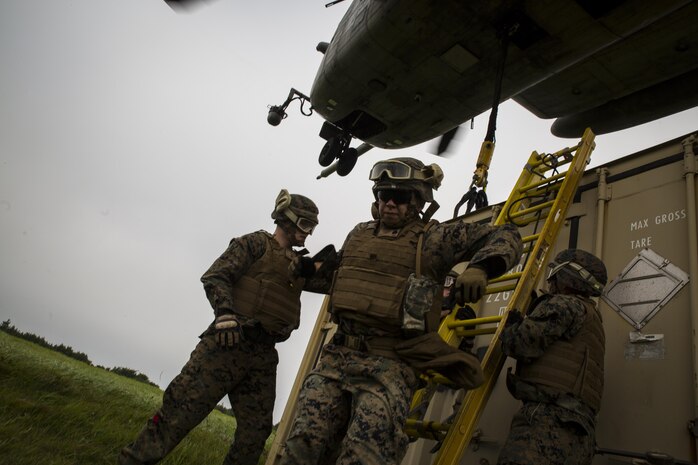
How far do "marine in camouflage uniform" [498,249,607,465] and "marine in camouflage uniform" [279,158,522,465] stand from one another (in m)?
0.55

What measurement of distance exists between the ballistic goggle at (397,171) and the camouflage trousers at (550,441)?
1.46 metres

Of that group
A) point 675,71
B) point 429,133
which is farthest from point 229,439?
point 675,71

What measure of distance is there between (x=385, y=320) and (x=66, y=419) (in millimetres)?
3632

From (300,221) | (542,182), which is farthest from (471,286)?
(542,182)

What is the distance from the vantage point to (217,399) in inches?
118

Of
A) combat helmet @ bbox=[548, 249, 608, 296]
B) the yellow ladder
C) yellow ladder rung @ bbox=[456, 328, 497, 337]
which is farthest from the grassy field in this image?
combat helmet @ bbox=[548, 249, 608, 296]

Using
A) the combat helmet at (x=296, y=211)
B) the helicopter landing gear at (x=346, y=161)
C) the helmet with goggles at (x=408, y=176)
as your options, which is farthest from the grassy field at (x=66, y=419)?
the helicopter landing gear at (x=346, y=161)

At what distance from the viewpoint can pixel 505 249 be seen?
219 centimetres

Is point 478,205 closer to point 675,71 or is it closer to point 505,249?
point 505,249

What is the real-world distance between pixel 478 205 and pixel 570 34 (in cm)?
256

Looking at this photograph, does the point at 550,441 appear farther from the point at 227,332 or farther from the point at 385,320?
the point at 227,332

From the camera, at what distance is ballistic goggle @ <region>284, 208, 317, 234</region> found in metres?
3.47

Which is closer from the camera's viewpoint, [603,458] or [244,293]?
[603,458]

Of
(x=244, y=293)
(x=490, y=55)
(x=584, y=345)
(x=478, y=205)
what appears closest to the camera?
(x=584, y=345)
